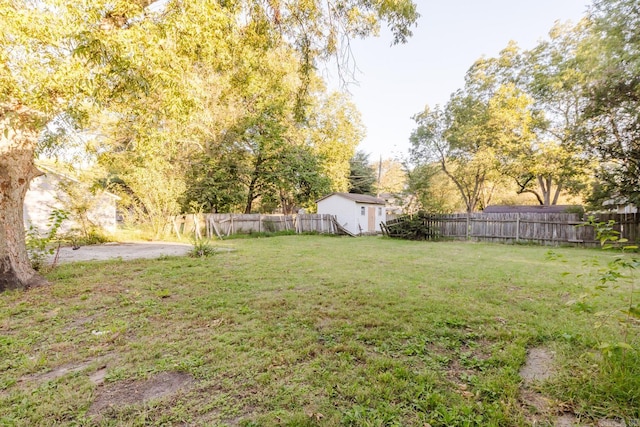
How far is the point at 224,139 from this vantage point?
1527 cm

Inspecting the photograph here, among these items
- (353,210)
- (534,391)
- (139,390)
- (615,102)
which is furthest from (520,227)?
(139,390)

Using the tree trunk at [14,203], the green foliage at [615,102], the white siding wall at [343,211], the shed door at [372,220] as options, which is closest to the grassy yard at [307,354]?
the tree trunk at [14,203]

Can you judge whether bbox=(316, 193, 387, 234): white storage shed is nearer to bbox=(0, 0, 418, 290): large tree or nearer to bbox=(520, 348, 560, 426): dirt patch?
bbox=(0, 0, 418, 290): large tree

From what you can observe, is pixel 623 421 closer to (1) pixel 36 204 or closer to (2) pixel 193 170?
(2) pixel 193 170

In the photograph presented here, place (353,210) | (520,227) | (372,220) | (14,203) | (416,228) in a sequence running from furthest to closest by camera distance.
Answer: (372,220) < (353,210) < (416,228) < (520,227) < (14,203)

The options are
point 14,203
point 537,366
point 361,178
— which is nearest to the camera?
point 537,366

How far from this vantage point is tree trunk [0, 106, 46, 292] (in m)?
4.30

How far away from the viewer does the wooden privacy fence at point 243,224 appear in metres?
12.8

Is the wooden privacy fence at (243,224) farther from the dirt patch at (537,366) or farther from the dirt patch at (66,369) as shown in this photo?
the dirt patch at (537,366)

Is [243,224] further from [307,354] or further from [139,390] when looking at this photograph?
[139,390]

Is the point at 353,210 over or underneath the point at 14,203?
over

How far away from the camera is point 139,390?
205 centimetres

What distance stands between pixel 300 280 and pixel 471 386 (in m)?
3.30

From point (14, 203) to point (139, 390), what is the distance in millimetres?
4331
